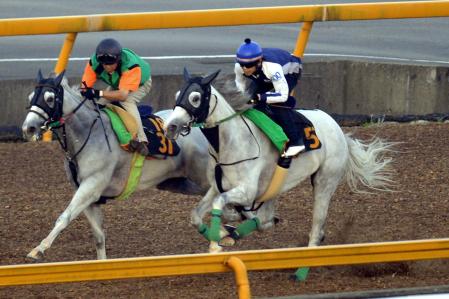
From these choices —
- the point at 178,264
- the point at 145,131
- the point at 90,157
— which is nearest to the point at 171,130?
the point at 90,157

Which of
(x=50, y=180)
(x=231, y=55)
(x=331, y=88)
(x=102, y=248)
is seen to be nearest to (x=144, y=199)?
(x=50, y=180)

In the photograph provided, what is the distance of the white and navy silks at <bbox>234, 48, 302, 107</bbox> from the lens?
1060 centimetres

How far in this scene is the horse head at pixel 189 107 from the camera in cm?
1007

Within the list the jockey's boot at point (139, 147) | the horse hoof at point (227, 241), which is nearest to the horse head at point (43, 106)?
the jockey's boot at point (139, 147)

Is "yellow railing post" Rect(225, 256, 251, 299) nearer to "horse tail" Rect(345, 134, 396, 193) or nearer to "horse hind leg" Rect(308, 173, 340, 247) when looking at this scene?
"horse hind leg" Rect(308, 173, 340, 247)

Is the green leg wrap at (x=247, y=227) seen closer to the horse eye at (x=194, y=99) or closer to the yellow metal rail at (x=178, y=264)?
the horse eye at (x=194, y=99)

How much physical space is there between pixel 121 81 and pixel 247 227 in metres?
1.54

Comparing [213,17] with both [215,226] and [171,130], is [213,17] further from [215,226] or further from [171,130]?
[215,226]

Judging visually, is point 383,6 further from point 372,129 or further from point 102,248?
point 102,248

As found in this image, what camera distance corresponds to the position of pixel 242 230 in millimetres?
10656

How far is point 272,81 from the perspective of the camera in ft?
35.0

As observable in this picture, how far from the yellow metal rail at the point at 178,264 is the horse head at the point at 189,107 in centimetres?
228

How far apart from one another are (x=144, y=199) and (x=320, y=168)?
2.69 m

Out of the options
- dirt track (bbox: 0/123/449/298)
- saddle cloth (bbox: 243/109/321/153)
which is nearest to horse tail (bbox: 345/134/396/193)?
dirt track (bbox: 0/123/449/298)
